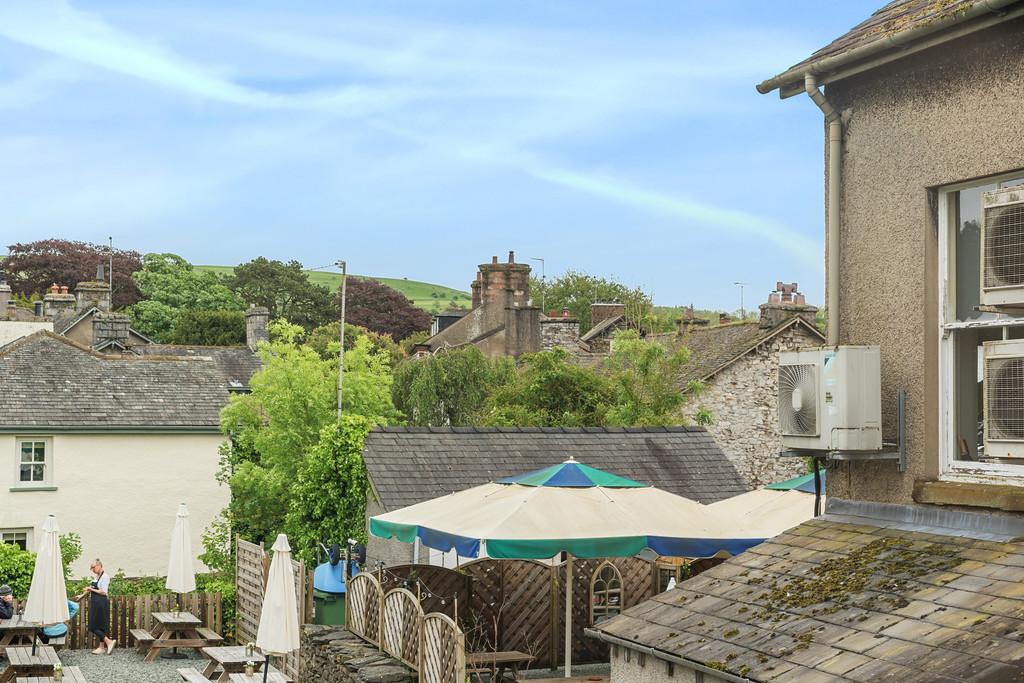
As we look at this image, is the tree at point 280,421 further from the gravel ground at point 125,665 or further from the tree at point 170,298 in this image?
the tree at point 170,298

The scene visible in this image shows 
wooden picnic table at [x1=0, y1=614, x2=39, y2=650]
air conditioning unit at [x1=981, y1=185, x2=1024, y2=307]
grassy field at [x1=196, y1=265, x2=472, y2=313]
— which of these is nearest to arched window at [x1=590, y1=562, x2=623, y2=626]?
wooden picnic table at [x1=0, y1=614, x2=39, y2=650]

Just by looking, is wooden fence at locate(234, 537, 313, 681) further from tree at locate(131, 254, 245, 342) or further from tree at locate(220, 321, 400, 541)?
tree at locate(131, 254, 245, 342)

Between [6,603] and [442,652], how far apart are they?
444 inches

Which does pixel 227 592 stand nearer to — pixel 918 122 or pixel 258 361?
pixel 918 122

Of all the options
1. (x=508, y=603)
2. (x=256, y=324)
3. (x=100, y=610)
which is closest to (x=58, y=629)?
(x=100, y=610)

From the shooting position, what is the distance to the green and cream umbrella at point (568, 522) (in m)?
12.5

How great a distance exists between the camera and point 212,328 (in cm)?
8112

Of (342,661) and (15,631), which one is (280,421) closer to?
(15,631)

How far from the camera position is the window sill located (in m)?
6.92

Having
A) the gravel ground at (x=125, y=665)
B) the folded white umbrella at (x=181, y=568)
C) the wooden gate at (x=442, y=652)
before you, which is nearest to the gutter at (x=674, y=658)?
the wooden gate at (x=442, y=652)

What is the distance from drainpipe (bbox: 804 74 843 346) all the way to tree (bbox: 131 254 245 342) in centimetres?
8271

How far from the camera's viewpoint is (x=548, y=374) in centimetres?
3422

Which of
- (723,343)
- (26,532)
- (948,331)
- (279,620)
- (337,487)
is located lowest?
(26,532)

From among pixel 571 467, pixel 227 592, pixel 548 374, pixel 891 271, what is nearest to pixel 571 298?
pixel 548 374
